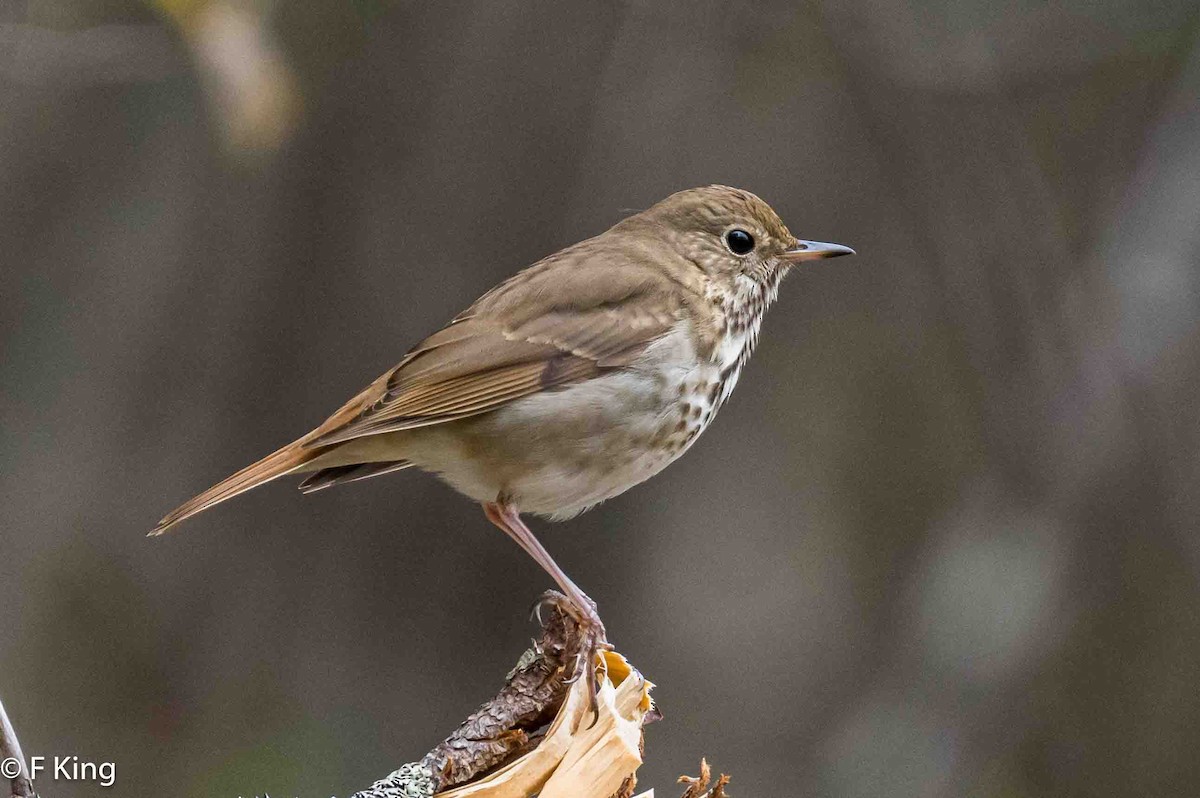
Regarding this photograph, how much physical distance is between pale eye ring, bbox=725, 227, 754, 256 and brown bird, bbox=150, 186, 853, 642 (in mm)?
209

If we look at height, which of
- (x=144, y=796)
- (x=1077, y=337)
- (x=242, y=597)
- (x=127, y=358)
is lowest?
(x=144, y=796)

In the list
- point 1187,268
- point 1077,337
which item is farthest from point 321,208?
point 1187,268

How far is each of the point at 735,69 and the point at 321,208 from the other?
1749 mm

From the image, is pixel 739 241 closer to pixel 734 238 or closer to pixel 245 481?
pixel 734 238

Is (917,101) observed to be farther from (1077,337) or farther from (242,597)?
(242,597)

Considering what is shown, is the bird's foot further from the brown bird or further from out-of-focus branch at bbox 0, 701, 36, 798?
out-of-focus branch at bbox 0, 701, 36, 798

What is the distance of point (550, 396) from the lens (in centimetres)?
354

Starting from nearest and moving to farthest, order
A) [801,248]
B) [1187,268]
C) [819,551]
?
[801,248] < [1187,268] < [819,551]

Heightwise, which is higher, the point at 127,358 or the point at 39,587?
the point at 127,358

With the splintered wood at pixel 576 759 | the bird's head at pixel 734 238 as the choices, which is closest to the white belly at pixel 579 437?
the bird's head at pixel 734 238

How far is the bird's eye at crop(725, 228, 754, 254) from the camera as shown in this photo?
403 centimetres

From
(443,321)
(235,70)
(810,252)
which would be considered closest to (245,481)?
(235,70)

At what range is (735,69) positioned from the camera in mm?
5734

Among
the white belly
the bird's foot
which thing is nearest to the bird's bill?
the white belly
